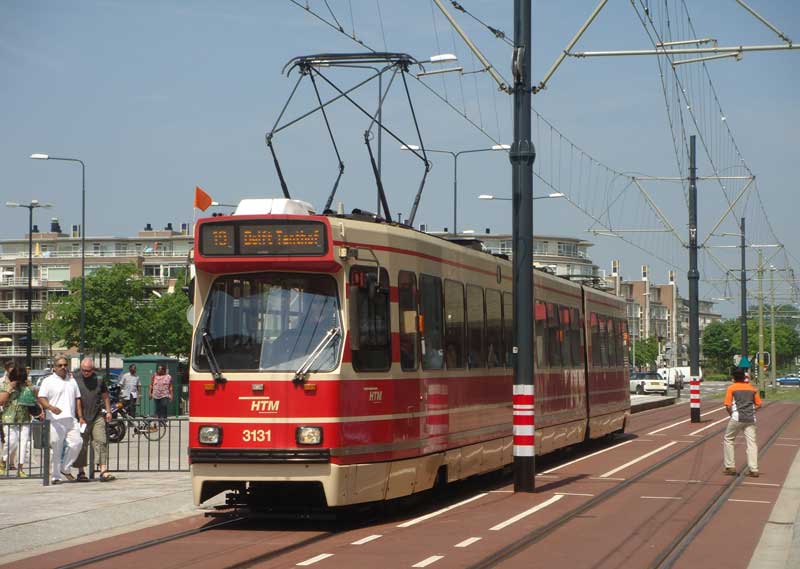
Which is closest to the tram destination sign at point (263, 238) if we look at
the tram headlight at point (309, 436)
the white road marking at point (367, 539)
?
the tram headlight at point (309, 436)

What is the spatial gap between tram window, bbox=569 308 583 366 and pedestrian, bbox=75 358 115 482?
29.9ft

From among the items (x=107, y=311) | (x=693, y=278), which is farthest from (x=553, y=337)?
(x=107, y=311)

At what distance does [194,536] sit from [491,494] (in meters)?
5.55

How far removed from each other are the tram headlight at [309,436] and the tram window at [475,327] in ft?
14.0

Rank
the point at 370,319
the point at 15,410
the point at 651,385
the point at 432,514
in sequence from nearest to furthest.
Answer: the point at 370,319, the point at 432,514, the point at 15,410, the point at 651,385

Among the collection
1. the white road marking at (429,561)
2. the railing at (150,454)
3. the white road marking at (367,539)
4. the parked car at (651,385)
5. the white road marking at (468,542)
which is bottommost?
the white road marking at (429,561)

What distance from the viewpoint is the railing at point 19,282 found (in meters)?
144

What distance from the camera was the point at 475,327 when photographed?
56.9 feet

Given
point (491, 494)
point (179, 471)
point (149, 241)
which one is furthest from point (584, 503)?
point (149, 241)

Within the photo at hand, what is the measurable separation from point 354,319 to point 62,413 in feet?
20.8

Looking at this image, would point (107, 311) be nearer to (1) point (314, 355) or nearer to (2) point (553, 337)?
(2) point (553, 337)

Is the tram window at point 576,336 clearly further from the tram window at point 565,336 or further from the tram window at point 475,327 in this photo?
the tram window at point 475,327

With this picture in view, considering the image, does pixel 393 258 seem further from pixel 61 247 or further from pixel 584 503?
pixel 61 247

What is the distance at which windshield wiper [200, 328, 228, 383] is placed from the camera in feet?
43.7
